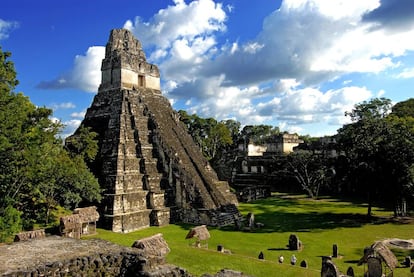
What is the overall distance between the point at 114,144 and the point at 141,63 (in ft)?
22.8

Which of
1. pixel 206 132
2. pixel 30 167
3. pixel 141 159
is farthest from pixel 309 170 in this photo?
pixel 30 167

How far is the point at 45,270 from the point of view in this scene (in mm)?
7422

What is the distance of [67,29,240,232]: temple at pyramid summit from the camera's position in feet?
59.5

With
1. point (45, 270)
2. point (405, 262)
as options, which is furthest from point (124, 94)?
point (405, 262)

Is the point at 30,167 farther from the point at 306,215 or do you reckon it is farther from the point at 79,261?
the point at 306,215

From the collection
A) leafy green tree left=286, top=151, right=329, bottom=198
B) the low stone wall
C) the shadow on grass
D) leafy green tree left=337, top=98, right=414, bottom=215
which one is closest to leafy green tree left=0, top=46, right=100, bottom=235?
the low stone wall

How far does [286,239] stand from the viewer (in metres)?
16.1

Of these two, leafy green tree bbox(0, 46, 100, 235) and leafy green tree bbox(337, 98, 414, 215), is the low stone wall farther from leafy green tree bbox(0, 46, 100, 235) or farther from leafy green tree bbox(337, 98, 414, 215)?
leafy green tree bbox(337, 98, 414, 215)

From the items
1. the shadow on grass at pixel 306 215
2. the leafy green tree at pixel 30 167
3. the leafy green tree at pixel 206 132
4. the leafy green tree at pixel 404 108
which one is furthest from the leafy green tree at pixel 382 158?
the leafy green tree at pixel 206 132

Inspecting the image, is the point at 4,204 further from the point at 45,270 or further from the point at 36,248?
the point at 45,270

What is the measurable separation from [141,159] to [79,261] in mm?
11955

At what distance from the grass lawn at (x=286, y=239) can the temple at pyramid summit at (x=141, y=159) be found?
114cm

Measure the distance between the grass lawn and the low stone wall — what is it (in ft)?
10.4

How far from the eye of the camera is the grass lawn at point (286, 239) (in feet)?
38.2
